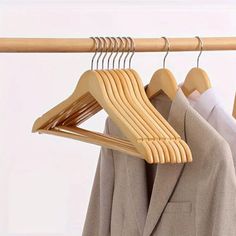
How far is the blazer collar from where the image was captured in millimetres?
1213

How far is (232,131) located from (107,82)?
0.23 meters

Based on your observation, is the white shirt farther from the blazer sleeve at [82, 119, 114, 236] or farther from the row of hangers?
the blazer sleeve at [82, 119, 114, 236]

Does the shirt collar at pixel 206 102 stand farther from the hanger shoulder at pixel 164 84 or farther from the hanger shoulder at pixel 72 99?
the hanger shoulder at pixel 72 99

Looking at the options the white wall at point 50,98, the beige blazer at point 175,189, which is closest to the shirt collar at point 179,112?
the beige blazer at point 175,189

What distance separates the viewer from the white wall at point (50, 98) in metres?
2.09

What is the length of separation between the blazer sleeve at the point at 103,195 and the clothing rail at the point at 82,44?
190mm

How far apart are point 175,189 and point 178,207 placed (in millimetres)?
32

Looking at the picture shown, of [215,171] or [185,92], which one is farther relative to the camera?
[185,92]

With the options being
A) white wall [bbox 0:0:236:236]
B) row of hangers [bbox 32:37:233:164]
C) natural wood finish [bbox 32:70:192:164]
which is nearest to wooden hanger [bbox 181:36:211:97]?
row of hangers [bbox 32:37:233:164]
